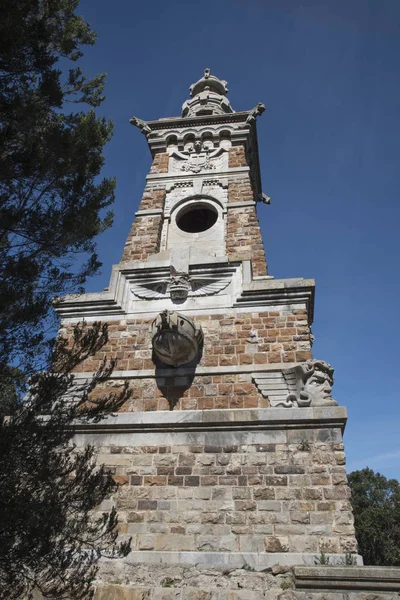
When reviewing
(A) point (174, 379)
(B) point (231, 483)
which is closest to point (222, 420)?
(B) point (231, 483)

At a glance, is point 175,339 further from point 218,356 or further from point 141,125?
point 141,125

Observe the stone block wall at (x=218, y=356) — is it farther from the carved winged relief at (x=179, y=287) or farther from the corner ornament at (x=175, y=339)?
the carved winged relief at (x=179, y=287)

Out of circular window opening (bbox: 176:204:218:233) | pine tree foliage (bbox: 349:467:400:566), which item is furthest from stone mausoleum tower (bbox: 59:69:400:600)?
pine tree foliage (bbox: 349:467:400:566)

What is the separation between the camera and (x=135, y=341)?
8852 millimetres

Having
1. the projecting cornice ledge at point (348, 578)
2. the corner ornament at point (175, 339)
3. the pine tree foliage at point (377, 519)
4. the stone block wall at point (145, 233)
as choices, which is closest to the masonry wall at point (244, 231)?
the stone block wall at point (145, 233)

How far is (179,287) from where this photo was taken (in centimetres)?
920

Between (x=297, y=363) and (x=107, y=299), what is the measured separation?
12.2ft

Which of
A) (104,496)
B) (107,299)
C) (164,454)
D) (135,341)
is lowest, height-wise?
(104,496)

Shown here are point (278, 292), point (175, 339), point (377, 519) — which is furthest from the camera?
point (377, 519)

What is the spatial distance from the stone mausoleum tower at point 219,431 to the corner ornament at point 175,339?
0.08 ft

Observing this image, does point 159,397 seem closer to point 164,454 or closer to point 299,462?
point 164,454

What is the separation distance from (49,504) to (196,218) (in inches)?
327

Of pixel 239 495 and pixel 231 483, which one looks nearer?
pixel 239 495

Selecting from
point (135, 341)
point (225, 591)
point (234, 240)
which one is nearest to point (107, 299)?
point (135, 341)
